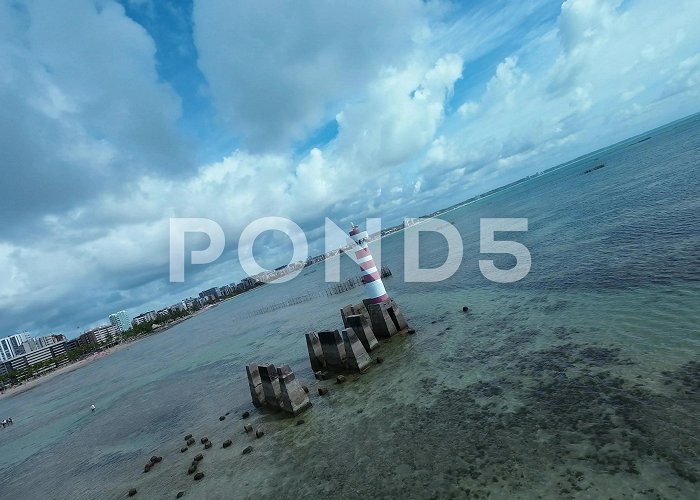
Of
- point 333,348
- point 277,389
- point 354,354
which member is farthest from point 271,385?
point 354,354

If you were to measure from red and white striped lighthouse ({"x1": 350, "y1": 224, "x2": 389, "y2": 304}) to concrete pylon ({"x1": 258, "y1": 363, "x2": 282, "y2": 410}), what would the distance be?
6.96 m

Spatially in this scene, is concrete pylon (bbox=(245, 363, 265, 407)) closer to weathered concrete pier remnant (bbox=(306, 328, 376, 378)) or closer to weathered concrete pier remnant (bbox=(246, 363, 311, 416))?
weathered concrete pier remnant (bbox=(246, 363, 311, 416))

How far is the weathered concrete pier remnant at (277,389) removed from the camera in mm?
14461

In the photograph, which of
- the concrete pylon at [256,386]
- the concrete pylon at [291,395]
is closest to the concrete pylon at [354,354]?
the concrete pylon at [291,395]

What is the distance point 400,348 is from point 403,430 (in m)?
7.60

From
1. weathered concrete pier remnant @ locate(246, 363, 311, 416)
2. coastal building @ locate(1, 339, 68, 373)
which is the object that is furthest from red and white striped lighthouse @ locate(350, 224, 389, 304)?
coastal building @ locate(1, 339, 68, 373)

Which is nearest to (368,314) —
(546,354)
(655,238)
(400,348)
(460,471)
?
(400,348)

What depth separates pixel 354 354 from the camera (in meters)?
16.6

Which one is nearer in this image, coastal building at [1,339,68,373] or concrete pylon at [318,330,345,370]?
concrete pylon at [318,330,345,370]

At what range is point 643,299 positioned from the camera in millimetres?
14031

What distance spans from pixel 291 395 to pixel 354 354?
3458 mm

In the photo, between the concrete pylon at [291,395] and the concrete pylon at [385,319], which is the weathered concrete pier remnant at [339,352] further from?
the concrete pylon at [385,319]

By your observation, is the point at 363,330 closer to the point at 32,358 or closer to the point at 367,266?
the point at 367,266

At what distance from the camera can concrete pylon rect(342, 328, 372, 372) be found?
16.5m
